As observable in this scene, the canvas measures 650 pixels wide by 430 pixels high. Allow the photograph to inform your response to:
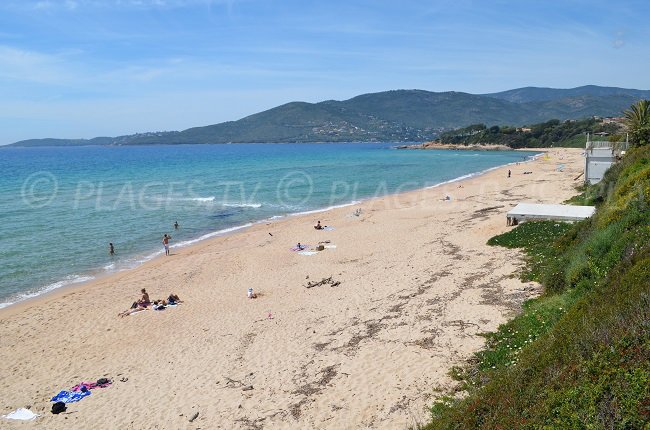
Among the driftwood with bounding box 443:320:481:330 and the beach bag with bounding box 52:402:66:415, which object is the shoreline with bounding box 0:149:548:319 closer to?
the beach bag with bounding box 52:402:66:415

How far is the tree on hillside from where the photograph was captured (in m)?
25.4

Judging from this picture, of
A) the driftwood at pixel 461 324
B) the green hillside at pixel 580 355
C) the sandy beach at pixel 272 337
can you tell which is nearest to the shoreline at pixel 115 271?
the sandy beach at pixel 272 337

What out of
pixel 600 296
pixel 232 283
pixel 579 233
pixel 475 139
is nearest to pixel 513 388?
pixel 600 296

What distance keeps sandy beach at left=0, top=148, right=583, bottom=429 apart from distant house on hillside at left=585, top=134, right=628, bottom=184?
409 inches

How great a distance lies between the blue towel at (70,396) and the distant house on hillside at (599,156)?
2873cm

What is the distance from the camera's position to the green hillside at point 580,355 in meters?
4.69

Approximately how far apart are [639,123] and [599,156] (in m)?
2.67

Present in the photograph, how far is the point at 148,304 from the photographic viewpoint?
1669cm

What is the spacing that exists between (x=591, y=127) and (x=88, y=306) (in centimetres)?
12459

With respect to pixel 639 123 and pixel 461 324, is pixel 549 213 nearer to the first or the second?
pixel 461 324

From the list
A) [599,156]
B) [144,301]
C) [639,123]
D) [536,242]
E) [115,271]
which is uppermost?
[639,123]

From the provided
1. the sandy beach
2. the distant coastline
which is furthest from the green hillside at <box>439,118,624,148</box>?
the sandy beach

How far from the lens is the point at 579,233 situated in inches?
562

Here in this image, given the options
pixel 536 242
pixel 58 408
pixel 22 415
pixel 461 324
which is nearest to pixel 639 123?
pixel 536 242
